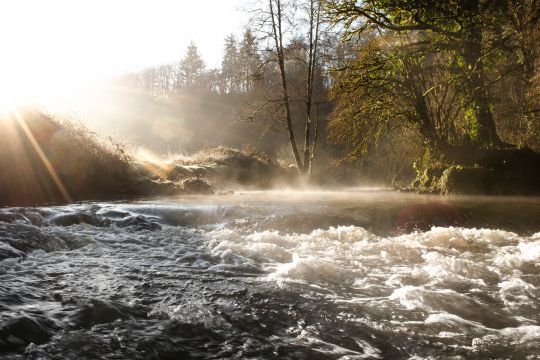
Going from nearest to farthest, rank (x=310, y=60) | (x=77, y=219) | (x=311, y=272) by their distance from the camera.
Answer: (x=311, y=272) < (x=77, y=219) < (x=310, y=60)

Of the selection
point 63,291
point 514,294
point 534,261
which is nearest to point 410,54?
point 534,261

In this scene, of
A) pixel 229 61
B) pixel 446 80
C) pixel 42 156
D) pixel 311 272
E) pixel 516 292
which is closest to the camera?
pixel 516 292

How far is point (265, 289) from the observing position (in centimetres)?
372

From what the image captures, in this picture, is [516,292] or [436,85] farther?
[436,85]

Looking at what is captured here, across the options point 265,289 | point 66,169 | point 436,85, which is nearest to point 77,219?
point 265,289

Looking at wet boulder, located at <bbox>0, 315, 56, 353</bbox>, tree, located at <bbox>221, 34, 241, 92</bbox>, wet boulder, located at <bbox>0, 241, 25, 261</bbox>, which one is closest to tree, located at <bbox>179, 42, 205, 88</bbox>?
tree, located at <bbox>221, 34, 241, 92</bbox>

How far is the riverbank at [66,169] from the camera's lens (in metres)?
9.80

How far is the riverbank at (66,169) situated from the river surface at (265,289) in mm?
3554

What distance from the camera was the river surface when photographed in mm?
2580

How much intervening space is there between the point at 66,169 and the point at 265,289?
29.4ft

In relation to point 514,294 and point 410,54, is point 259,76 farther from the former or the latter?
point 514,294

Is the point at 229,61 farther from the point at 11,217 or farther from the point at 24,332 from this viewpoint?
the point at 24,332

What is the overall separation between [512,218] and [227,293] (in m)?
5.85

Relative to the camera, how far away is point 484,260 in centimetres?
476
